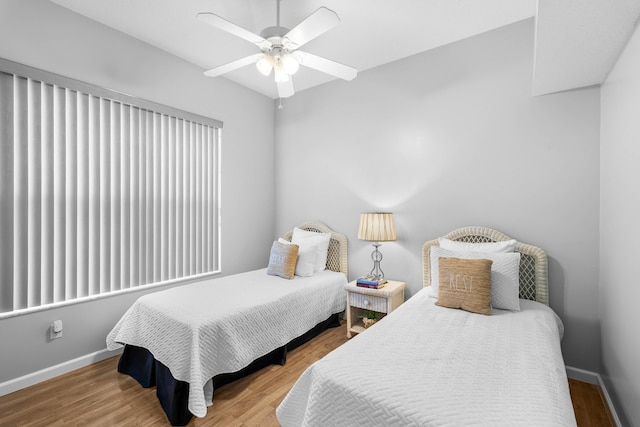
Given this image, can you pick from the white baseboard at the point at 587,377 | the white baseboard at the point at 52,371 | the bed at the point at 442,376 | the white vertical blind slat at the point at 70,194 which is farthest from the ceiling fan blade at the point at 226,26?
the white baseboard at the point at 587,377

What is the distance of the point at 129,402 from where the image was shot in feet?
6.83

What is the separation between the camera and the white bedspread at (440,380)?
111 centimetres

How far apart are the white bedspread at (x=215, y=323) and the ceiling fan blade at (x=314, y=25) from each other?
1.92m

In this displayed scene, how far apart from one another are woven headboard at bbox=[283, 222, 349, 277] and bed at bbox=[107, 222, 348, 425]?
0.42m

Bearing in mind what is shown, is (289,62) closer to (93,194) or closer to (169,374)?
(93,194)

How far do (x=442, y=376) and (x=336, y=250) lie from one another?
2331 millimetres

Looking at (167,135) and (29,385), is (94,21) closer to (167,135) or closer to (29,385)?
(167,135)

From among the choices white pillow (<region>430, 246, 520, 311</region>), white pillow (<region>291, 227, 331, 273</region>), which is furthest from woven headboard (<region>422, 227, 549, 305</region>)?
white pillow (<region>291, 227, 331, 273</region>)

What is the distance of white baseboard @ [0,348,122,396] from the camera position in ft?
7.16

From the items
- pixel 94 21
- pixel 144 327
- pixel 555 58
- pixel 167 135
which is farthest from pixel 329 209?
pixel 94 21

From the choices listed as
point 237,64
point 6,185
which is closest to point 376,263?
point 237,64

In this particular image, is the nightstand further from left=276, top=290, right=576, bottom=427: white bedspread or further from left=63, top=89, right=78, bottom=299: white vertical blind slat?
left=63, top=89, right=78, bottom=299: white vertical blind slat

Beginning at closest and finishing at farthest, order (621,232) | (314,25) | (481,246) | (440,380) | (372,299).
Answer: (440,380) < (621,232) < (314,25) < (481,246) < (372,299)

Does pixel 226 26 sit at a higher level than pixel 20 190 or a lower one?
higher
